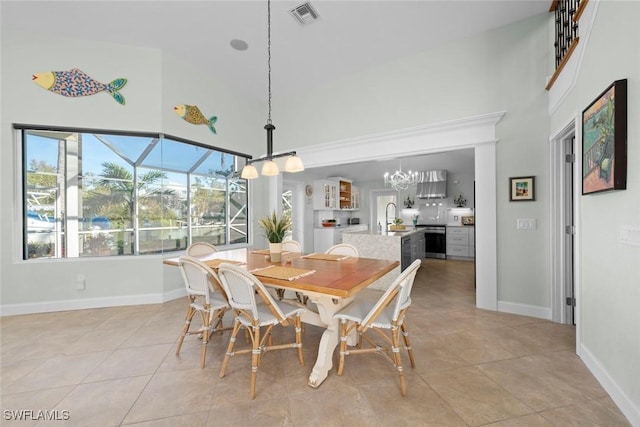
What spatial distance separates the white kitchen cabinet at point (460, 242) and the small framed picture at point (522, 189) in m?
3.88

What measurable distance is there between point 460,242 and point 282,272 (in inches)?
239

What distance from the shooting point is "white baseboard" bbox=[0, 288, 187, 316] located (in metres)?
3.06

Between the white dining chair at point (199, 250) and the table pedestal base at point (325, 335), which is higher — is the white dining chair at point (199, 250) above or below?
above

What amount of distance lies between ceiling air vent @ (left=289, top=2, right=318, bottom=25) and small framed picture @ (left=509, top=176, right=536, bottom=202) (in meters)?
2.90

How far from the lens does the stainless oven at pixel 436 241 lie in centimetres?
673

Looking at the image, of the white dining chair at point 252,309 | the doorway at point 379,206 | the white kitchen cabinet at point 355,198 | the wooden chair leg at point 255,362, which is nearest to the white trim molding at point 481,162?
the white dining chair at point 252,309

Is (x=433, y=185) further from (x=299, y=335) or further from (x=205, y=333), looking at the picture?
(x=205, y=333)

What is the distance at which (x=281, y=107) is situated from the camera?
4859 millimetres

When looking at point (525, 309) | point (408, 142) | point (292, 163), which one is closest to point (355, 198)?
point (408, 142)

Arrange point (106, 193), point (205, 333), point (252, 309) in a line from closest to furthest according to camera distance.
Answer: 1. point (252, 309)
2. point (205, 333)
3. point (106, 193)

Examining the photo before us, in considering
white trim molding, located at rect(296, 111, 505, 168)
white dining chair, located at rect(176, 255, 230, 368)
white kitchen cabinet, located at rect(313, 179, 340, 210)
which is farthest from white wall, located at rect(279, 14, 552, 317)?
white kitchen cabinet, located at rect(313, 179, 340, 210)

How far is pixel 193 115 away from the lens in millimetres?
3871

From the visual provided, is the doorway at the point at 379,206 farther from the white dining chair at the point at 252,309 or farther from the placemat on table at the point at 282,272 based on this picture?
the white dining chair at the point at 252,309

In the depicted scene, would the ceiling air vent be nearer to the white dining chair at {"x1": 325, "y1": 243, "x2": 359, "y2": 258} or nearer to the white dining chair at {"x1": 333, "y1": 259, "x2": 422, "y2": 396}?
the white dining chair at {"x1": 325, "y1": 243, "x2": 359, "y2": 258}
